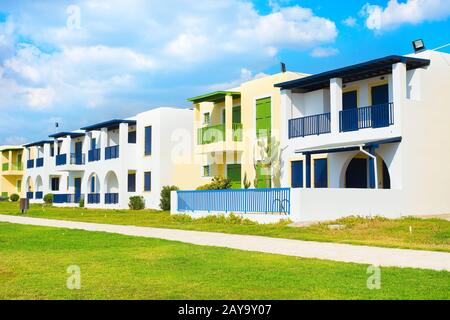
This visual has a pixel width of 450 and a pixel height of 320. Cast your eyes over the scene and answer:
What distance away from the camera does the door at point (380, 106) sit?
79.4ft

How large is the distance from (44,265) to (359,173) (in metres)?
18.8

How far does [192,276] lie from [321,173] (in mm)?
18791

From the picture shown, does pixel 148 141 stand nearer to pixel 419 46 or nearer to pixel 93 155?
Answer: pixel 93 155

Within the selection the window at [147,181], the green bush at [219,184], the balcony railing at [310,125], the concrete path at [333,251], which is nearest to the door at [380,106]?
the balcony railing at [310,125]

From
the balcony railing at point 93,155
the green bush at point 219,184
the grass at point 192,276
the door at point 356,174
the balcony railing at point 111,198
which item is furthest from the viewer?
the balcony railing at point 93,155

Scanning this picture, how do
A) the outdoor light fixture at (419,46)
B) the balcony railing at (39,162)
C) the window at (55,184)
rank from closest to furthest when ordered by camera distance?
the outdoor light fixture at (419,46) → the balcony railing at (39,162) → the window at (55,184)

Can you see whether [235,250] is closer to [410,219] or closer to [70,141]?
[410,219]

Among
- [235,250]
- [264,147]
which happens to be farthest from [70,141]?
[235,250]

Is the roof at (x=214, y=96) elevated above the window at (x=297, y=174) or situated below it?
above

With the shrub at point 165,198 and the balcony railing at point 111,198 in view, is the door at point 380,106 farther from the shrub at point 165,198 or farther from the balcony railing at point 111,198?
the balcony railing at point 111,198

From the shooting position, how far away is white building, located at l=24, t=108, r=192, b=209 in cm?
4034

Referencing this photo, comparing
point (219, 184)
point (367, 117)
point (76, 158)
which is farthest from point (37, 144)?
point (367, 117)

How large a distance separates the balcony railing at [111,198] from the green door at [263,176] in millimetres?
15568

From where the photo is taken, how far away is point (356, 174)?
27.3 metres
